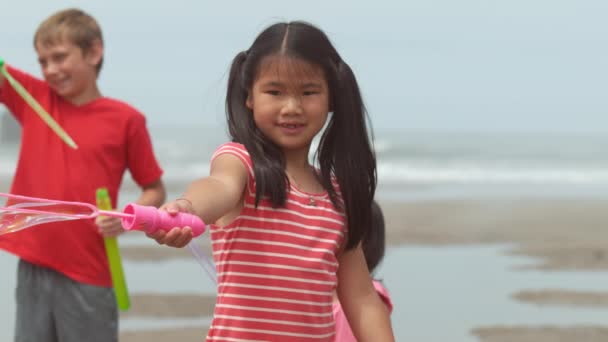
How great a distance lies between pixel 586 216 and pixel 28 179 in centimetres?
1286

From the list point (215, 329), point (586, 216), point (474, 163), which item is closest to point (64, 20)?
point (215, 329)

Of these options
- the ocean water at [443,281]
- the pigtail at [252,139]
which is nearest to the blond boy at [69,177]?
the ocean water at [443,281]

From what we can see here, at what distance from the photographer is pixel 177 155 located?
3203cm

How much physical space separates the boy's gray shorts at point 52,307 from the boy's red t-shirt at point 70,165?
0.04m

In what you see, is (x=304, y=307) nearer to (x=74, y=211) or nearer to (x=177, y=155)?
(x=74, y=211)

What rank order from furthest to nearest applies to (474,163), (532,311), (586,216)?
1. (474,163)
2. (586,216)
3. (532,311)

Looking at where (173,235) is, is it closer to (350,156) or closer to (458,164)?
(350,156)

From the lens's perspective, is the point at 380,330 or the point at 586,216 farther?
the point at 586,216

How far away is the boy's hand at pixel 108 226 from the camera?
15.1 ft

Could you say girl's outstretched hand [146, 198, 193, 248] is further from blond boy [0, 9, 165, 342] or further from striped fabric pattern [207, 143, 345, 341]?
blond boy [0, 9, 165, 342]

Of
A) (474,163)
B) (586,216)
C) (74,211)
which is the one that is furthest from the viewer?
(474,163)

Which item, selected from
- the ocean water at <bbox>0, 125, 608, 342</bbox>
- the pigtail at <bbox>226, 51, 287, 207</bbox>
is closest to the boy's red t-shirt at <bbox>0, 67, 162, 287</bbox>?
the ocean water at <bbox>0, 125, 608, 342</bbox>

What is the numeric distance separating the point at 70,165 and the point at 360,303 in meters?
1.69

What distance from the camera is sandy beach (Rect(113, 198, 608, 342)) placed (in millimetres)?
7941
